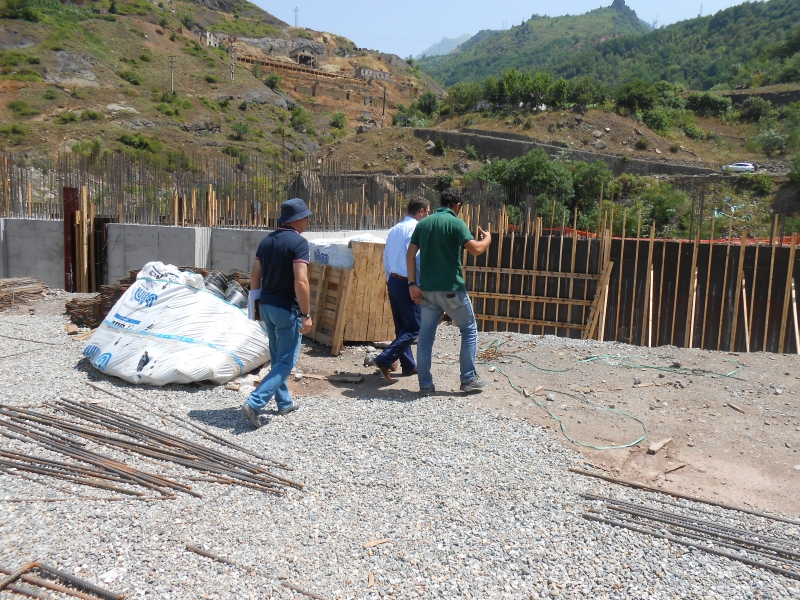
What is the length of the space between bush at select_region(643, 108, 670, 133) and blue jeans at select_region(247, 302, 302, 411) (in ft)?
153

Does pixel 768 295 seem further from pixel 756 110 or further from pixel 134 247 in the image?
pixel 756 110

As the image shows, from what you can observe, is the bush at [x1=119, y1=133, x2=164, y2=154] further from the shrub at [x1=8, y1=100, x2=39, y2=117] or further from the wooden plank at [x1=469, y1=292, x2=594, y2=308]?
the wooden plank at [x1=469, y1=292, x2=594, y2=308]

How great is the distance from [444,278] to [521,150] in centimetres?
3858

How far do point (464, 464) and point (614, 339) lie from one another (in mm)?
6448

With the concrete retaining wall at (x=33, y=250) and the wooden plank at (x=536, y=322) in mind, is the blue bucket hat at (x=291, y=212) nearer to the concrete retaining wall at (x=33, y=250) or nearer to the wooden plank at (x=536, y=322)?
the wooden plank at (x=536, y=322)

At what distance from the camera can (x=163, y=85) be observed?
64125 mm

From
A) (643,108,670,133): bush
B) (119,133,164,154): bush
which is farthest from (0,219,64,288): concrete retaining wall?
(643,108,670,133): bush

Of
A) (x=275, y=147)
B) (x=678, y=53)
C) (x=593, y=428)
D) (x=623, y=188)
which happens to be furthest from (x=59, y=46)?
(x=678, y=53)

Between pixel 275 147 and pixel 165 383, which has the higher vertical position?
pixel 275 147

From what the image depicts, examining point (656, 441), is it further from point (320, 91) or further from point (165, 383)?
point (320, 91)

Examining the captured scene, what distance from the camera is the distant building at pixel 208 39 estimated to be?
9156 centimetres

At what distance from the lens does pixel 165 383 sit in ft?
19.2

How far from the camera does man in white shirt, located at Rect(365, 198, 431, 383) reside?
6223 mm

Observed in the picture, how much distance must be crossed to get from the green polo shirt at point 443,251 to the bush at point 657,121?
149ft
